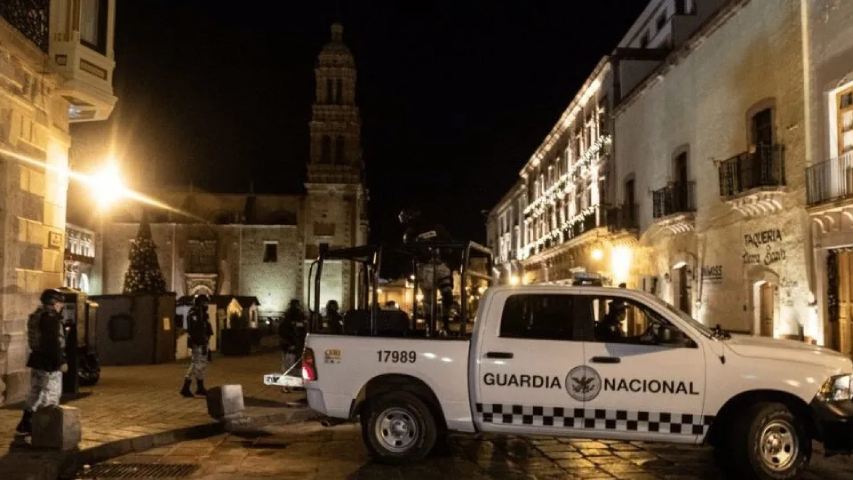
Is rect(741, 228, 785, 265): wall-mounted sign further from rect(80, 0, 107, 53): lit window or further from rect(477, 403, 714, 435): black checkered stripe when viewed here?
rect(80, 0, 107, 53): lit window

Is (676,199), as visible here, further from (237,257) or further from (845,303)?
(237,257)

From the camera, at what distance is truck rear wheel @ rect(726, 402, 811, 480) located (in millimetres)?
7371

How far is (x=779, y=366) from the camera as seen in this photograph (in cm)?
745

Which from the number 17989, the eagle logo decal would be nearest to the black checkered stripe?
the eagle logo decal

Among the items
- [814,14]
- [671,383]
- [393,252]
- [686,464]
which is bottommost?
[686,464]

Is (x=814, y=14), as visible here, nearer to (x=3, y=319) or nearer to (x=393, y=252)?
(x=393, y=252)

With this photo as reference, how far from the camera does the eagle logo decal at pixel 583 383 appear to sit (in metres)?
7.74

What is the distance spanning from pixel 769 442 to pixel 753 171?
35.8 ft

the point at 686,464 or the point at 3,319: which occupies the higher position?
the point at 3,319

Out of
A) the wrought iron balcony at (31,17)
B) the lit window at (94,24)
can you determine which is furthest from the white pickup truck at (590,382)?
the lit window at (94,24)

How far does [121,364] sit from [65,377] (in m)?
7.72

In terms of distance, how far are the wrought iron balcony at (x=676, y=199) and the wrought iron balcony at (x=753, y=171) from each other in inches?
110

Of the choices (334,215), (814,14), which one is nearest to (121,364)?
(814,14)

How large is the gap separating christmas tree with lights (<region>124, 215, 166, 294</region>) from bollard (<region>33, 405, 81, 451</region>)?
17.6 meters
